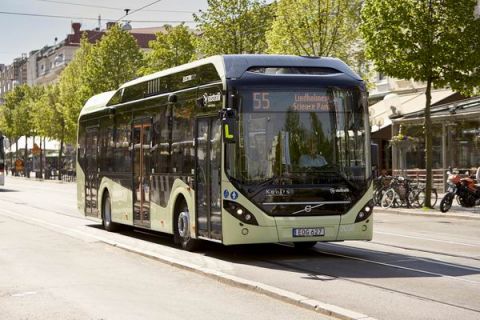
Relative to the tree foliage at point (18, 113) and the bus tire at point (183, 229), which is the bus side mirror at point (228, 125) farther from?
the tree foliage at point (18, 113)

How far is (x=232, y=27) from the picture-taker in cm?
4075

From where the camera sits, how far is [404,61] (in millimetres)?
27266

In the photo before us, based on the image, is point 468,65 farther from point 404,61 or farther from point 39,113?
point 39,113

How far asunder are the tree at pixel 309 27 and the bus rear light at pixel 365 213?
21366 millimetres

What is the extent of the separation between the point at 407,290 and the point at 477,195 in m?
18.0

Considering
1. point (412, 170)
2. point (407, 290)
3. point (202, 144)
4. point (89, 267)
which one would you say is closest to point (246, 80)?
point (202, 144)

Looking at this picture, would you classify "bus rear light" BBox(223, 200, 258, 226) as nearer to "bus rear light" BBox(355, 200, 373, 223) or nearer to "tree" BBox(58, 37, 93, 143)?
"bus rear light" BBox(355, 200, 373, 223)

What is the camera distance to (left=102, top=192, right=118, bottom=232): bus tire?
20.1m

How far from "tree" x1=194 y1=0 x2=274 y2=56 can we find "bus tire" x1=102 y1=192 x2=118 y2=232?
68.3 feet

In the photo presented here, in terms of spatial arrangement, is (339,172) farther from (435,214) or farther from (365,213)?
(435,214)

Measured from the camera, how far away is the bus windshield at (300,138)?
1315 cm

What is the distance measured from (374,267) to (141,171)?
6.29 meters

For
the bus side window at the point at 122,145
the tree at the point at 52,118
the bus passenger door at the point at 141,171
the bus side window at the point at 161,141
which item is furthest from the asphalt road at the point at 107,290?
the tree at the point at 52,118

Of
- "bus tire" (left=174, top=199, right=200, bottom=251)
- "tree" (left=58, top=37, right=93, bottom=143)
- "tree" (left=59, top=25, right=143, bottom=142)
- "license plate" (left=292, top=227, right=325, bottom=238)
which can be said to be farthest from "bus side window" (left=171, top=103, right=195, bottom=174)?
"tree" (left=58, top=37, right=93, bottom=143)
